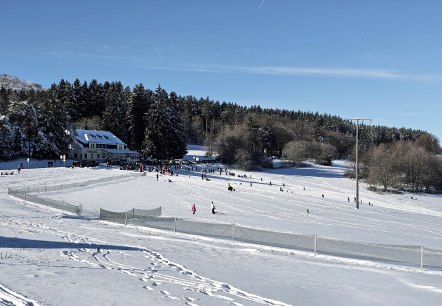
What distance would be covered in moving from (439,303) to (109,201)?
34716mm

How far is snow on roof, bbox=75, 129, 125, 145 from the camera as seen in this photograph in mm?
89875

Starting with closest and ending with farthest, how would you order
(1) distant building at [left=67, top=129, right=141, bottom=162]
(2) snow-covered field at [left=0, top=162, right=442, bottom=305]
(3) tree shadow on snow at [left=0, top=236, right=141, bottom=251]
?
1. (2) snow-covered field at [left=0, top=162, right=442, bottom=305]
2. (3) tree shadow on snow at [left=0, top=236, right=141, bottom=251]
3. (1) distant building at [left=67, top=129, right=141, bottom=162]

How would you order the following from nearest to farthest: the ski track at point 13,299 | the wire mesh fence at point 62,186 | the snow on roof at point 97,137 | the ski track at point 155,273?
the ski track at point 13,299
the ski track at point 155,273
the wire mesh fence at point 62,186
the snow on roof at point 97,137

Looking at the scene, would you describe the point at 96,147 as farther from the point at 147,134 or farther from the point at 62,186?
the point at 62,186

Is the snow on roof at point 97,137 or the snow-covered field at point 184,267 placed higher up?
the snow on roof at point 97,137

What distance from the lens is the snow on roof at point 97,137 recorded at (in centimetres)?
8988

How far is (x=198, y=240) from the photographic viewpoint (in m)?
22.2

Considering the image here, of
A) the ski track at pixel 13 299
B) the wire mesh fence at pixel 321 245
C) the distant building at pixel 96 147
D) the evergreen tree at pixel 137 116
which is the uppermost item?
the evergreen tree at pixel 137 116

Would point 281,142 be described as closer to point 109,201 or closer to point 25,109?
point 25,109

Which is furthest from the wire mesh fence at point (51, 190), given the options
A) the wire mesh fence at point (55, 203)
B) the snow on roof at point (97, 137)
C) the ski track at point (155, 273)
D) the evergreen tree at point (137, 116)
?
the evergreen tree at point (137, 116)

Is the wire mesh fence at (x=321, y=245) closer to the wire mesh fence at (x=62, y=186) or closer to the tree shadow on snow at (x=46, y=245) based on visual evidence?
the tree shadow on snow at (x=46, y=245)

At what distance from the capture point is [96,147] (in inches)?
3585

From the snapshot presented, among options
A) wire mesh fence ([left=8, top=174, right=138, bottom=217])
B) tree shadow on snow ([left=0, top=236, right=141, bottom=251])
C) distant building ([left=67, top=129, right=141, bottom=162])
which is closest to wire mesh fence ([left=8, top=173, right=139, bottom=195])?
wire mesh fence ([left=8, top=174, right=138, bottom=217])

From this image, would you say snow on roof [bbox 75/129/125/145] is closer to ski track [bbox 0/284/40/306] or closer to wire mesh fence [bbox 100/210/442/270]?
wire mesh fence [bbox 100/210/442/270]
